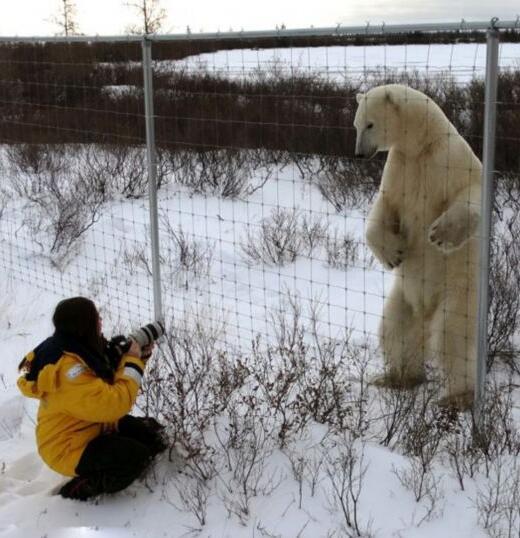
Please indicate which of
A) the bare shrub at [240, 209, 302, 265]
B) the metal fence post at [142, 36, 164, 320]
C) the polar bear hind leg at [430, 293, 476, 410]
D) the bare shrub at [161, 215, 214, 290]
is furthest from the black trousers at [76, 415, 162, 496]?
the bare shrub at [240, 209, 302, 265]

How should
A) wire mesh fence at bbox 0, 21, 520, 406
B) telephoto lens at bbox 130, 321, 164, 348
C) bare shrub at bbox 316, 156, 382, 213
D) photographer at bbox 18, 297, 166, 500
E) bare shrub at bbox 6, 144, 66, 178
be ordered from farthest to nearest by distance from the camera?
1. bare shrub at bbox 6, 144, 66, 178
2. bare shrub at bbox 316, 156, 382, 213
3. wire mesh fence at bbox 0, 21, 520, 406
4. telephoto lens at bbox 130, 321, 164, 348
5. photographer at bbox 18, 297, 166, 500

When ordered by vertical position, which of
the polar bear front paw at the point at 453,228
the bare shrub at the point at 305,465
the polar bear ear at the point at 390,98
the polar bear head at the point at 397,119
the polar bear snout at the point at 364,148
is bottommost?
the bare shrub at the point at 305,465

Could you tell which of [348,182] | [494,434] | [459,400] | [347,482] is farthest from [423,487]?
[348,182]

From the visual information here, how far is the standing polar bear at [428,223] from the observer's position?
3.61 metres

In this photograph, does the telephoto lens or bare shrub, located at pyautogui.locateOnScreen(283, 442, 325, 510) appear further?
the telephoto lens

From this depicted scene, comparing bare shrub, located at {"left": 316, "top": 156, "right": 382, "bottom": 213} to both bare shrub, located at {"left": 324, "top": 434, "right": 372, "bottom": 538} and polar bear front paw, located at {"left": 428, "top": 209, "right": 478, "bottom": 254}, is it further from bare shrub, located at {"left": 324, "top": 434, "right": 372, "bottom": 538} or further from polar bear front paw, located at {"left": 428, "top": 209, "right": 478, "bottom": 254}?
bare shrub, located at {"left": 324, "top": 434, "right": 372, "bottom": 538}

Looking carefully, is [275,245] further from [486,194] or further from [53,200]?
[486,194]

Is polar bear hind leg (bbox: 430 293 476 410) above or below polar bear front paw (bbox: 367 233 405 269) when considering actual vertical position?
below

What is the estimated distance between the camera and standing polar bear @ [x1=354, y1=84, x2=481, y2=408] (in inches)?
142

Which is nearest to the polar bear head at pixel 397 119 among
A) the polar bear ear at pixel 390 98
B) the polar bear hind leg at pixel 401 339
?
the polar bear ear at pixel 390 98

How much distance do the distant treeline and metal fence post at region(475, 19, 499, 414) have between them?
1.70 m

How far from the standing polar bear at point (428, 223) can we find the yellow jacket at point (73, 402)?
4.85 ft

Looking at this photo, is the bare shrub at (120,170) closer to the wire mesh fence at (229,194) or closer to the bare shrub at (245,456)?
the wire mesh fence at (229,194)

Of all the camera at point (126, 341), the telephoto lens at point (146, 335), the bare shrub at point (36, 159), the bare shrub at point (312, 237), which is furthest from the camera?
the bare shrub at point (36, 159)
